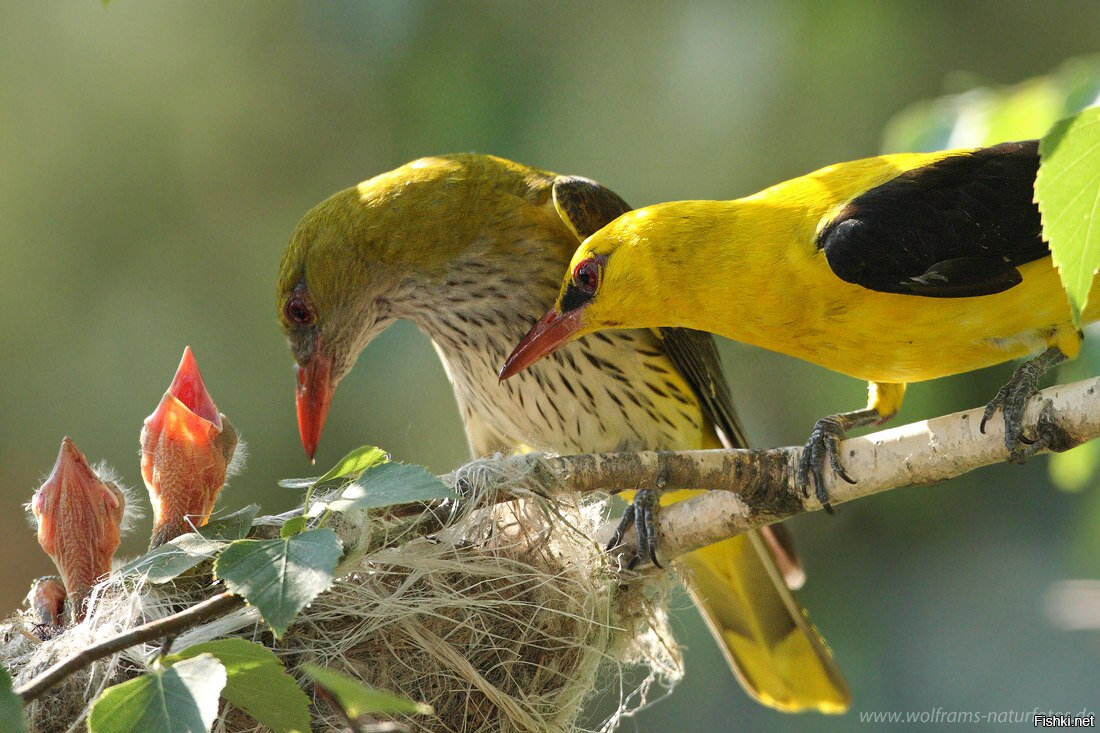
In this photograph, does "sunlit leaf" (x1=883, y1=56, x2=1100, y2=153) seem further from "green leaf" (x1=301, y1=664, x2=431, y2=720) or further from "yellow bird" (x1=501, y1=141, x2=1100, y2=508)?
"green leaf" (x1=301, y1=664, x2=431, y2=720)

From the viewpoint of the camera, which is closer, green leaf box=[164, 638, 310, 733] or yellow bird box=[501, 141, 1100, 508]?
green leaf box=[164, 638, 310, 733]

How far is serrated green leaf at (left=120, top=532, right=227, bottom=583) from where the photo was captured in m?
1.64

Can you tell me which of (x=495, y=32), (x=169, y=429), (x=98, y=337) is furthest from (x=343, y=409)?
(x=169, y=429)

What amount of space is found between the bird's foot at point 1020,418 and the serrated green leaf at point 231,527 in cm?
126

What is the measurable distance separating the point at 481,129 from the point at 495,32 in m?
1.14

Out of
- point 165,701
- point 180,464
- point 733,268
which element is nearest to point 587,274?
point 733,268

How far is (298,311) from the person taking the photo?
2869 mm

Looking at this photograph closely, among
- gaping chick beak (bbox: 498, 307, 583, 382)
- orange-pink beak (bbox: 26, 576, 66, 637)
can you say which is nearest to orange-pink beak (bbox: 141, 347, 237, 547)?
orange-pink beak (bbox: 26, 576, 66, 637)

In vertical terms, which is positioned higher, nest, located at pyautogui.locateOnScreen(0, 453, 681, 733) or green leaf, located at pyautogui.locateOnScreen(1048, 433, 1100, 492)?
nest, located at pyautogui.locateOnScreen(0, 453, 681, 733)

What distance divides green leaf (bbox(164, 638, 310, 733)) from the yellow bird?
3.75 feet

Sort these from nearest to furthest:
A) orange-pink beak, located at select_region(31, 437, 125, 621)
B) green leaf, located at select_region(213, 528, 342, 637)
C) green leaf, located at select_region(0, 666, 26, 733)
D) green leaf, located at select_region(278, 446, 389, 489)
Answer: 1. green leaf, located at select_region(0, 666, 26, 733)
2. green leaf, located at select_region(213, 528, 342, 637)
3. green leaf, located at select_region(278, 446, 389, 489)
4. orange-pink beak, located at select_region(31, 437, 125, 621)

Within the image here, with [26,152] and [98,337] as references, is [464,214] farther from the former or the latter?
[26,152]

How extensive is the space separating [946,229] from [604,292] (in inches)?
27.9

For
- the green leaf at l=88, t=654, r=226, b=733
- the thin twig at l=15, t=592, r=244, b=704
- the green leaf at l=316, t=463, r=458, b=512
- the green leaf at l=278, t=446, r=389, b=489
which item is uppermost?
the green leaf at l=278, t=446, r=389, b=489
